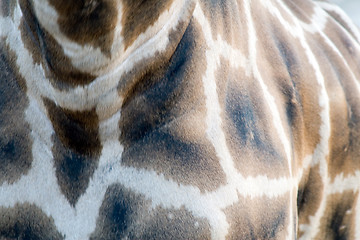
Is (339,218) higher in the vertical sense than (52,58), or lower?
lower

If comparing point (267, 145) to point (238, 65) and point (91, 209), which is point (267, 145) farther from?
point (91, 209)

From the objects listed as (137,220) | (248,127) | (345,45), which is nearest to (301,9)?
(345,45)

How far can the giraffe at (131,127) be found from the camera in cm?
70

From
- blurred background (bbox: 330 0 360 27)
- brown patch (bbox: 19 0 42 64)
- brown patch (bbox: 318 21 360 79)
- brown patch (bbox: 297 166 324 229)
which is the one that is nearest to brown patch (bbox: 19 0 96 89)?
brown patch (bbox: 19 0 42 64)

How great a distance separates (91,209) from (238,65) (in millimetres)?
344

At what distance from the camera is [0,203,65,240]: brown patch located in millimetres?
724

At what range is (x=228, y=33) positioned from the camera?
86cm

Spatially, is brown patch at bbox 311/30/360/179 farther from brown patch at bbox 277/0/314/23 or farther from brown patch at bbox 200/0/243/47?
brown patch at bbox 200/0/243/47

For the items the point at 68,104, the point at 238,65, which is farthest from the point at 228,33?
the point at 68,104

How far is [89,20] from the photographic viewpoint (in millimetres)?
652

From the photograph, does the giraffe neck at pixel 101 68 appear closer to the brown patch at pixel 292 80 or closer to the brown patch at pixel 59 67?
the brown patch at pixel 59 67

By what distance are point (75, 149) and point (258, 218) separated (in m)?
0.31

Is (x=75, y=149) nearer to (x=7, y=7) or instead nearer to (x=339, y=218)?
(x=7, y=7)

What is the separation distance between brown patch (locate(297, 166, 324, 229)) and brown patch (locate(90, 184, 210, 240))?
0.45 meters
